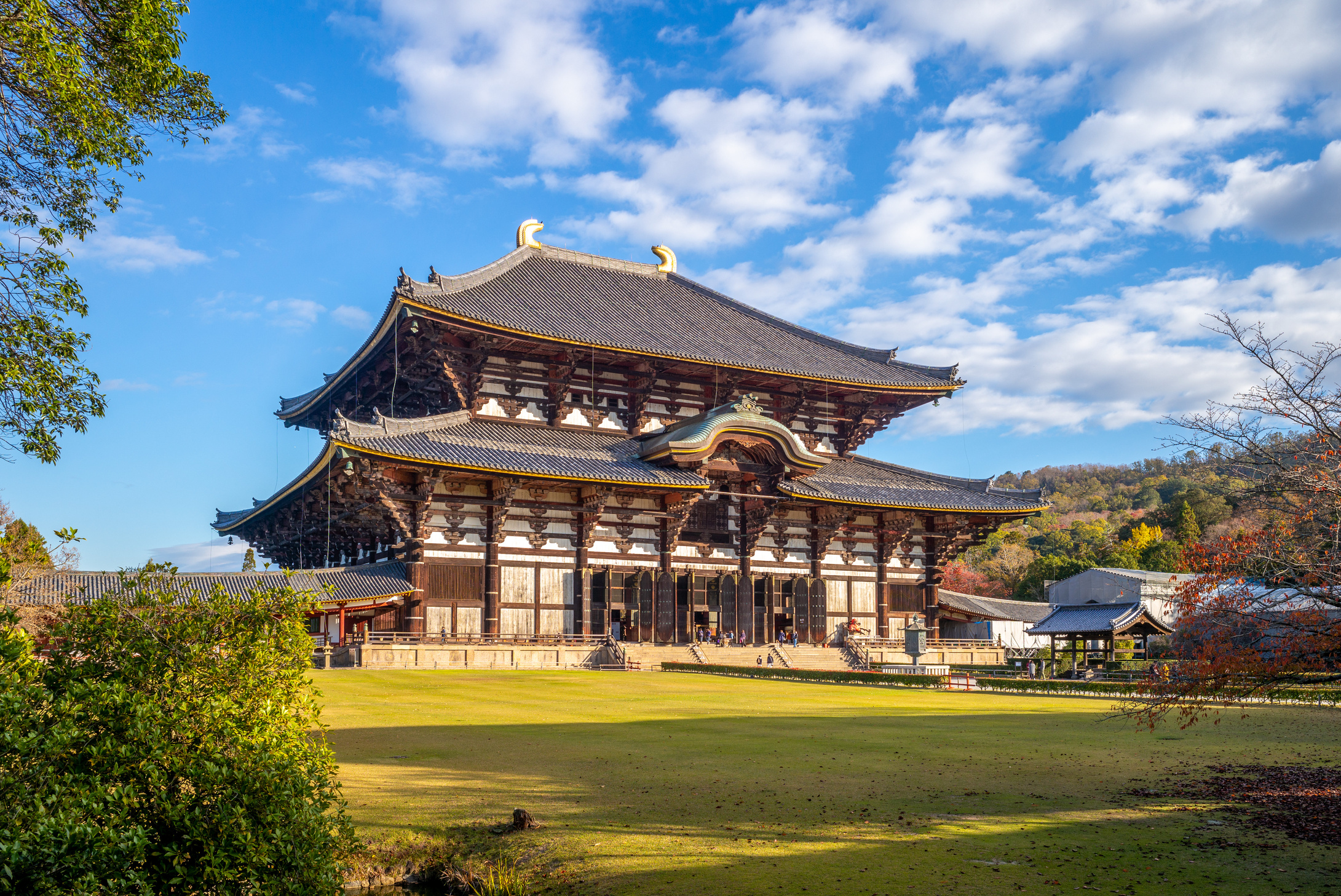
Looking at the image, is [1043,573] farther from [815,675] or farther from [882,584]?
[815,675]

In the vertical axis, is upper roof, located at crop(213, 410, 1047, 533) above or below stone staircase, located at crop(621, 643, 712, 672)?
above

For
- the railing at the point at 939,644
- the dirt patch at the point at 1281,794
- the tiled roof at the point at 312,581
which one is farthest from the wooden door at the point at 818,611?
the dirt patch at the point at 1281,794

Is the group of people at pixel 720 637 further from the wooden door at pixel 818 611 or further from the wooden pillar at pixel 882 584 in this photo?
the wooden pillar at pixel 882 584

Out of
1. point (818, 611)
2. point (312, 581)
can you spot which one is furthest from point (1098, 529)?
point (312, 581)

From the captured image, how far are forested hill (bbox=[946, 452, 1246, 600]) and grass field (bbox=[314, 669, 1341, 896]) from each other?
7.20 metres

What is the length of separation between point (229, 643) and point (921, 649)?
36.7 meters

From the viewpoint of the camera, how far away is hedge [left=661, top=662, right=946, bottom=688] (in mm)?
30734

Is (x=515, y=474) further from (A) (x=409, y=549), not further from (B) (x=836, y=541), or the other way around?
(B) (x=836, y=541)

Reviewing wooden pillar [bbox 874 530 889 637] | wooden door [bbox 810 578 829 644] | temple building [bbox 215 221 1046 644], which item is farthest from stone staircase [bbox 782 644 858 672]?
wooden pillar [bbox 874 530 889 637]

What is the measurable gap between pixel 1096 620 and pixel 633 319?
76.9ft

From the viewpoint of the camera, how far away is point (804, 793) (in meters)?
11.2

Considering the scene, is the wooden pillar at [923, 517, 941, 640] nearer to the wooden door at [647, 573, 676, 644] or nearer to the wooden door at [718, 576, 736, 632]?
the wooden door at [718, 576, 736, 632]

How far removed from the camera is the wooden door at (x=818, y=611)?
43594 millimetres

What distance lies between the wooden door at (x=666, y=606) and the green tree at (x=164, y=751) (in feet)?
107
